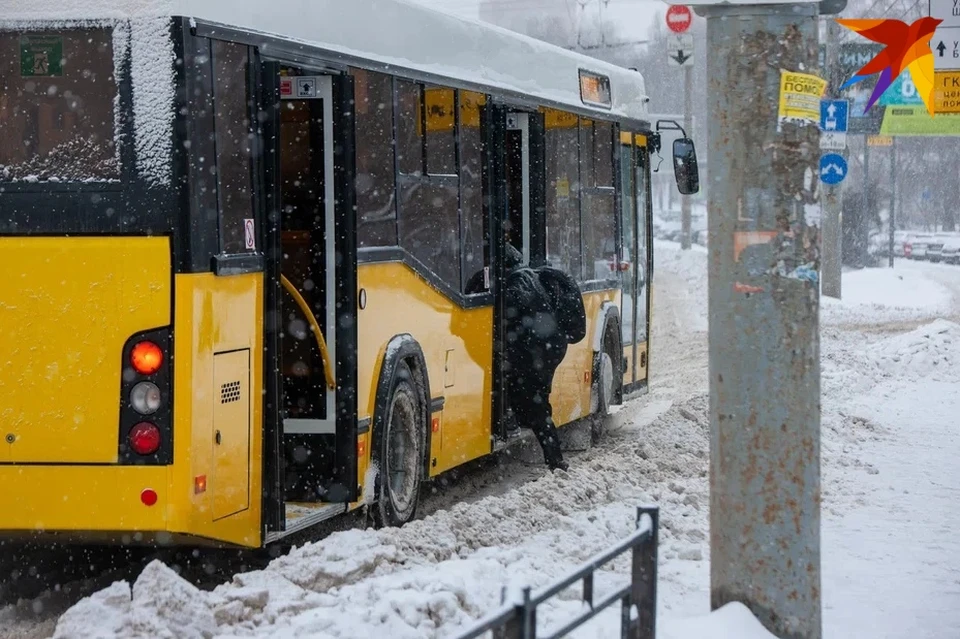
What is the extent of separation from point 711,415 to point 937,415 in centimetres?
1000

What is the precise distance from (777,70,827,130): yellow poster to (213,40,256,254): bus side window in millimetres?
2555

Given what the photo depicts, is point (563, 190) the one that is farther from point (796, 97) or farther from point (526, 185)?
point (796, 97)

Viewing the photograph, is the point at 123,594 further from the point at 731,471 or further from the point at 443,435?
the point at 443,435

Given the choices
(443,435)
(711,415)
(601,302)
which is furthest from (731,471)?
(601,302)

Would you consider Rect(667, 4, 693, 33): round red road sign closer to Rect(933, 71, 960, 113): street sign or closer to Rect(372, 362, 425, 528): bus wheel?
Rect(933, 71, 960, 113): street sign

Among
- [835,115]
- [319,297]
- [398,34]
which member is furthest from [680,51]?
[319,297]

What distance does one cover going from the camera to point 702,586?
761cm

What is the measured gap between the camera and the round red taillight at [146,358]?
23.0ft

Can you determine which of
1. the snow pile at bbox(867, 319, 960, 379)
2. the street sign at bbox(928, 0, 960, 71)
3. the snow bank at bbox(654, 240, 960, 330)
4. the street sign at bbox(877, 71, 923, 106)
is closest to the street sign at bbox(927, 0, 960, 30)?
the street sign at bbox(928, 0, 960, 71)

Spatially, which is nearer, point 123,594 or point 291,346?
point 123,594

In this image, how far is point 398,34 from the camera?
9547 millimetres

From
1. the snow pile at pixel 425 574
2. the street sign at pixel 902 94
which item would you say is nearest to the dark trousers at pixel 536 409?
the snow pile at pixel 425 574

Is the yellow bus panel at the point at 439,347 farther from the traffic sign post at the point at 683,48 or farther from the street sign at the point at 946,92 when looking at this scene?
the traffic sign post at the point at 683,48

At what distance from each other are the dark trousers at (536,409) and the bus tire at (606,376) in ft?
7.09
